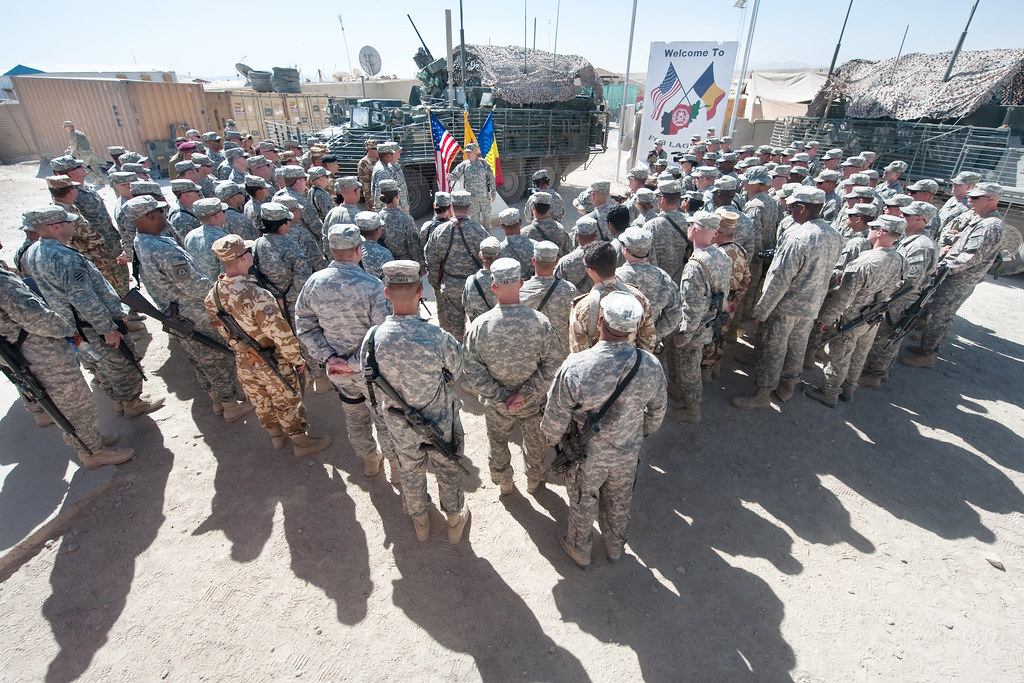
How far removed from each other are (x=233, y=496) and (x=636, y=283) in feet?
11.6

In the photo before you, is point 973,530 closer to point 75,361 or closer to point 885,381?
point 885,381

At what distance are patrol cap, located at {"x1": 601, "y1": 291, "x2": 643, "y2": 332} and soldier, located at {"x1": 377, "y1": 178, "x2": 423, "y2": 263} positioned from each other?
3.35 metres

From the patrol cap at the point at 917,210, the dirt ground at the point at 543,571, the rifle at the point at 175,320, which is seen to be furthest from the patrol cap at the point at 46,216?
the patrol cap at the point at 917,210

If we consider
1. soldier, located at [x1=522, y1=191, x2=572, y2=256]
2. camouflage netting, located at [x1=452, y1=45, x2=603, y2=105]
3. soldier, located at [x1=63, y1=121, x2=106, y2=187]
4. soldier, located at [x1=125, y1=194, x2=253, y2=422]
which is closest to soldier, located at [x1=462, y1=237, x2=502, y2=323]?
soldier, located at [x1=522, y1=191, x2=572, y2=256]

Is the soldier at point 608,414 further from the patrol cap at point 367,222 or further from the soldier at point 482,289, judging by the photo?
the patrol cap at point 367,222

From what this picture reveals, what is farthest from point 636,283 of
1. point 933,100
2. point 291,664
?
point 933,100

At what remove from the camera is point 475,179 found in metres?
7.62

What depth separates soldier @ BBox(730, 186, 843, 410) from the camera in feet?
13.5

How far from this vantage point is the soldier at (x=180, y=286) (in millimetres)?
4023

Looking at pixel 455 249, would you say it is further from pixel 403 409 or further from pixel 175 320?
pixel 175 320

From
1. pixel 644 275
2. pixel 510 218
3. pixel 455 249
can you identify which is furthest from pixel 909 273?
pixel 455 249

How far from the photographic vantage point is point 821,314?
473 cm

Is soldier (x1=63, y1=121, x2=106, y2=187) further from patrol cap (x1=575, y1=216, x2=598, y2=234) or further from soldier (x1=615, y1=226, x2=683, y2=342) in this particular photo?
soldier (x1=615, y1=226, x2=683, y2=342)

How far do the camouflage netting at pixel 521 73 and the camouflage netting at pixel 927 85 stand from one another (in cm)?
689
